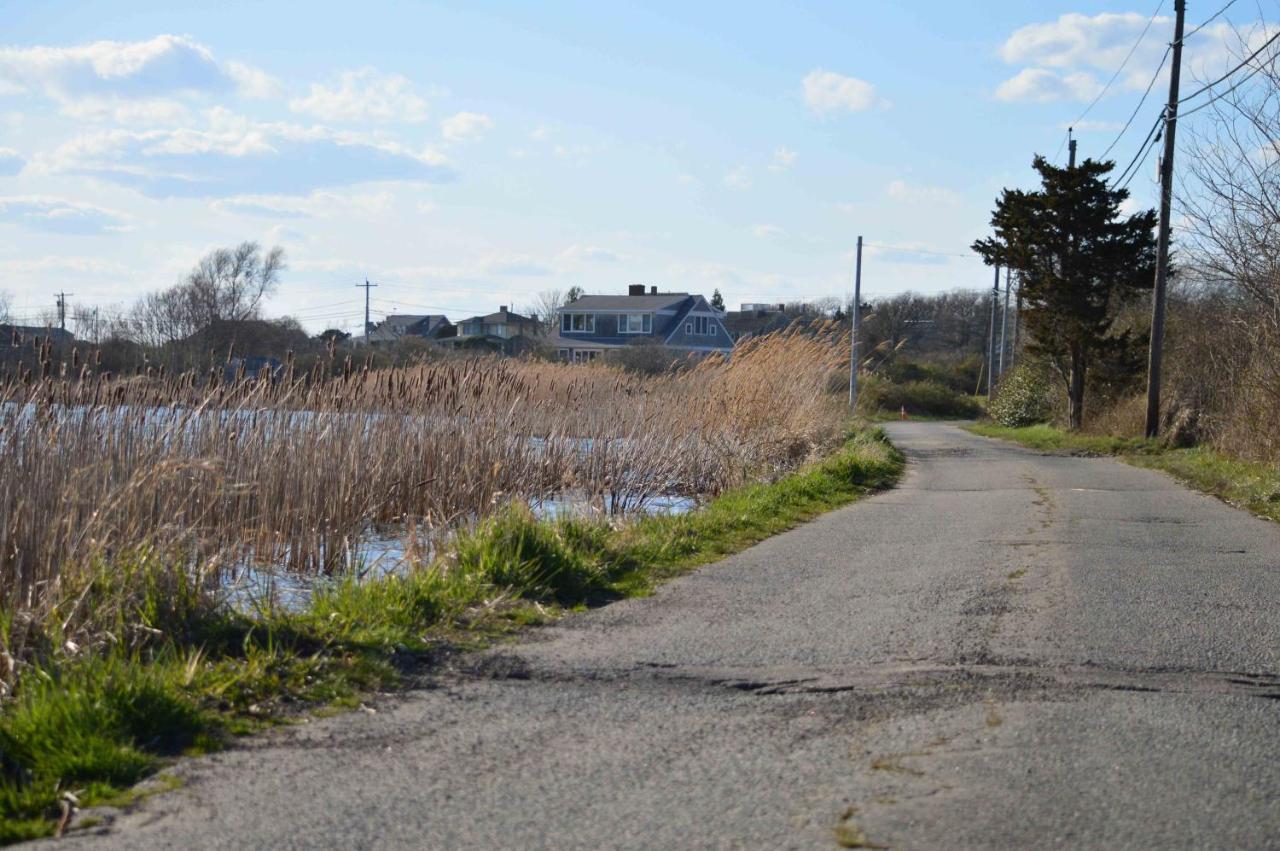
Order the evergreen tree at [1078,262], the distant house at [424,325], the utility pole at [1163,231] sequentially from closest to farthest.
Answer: the utility pole at [1163,231] → the evergreen tree at [1078,262] → the distant house at [424,325]

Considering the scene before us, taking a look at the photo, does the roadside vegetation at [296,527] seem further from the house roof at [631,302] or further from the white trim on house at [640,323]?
the house roof at [631,302]

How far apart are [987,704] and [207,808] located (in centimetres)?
308

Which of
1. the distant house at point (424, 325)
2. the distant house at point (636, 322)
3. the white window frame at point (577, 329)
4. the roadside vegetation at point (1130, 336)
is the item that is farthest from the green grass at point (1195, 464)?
the distant house at point (424, 325)

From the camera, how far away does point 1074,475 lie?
61.5ft

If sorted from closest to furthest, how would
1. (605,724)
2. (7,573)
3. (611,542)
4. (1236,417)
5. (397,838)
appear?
(397,838) < (605,724) < (7,573) < (611,542) < (1236,417)

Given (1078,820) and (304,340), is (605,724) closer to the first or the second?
(1078,820)

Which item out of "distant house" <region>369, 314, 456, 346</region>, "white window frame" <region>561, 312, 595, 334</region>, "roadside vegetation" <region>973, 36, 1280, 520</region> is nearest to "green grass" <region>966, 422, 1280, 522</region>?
"roadside vegetation" <region>973, 36, 1280, 520</region>

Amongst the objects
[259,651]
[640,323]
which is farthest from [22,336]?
[640,323]

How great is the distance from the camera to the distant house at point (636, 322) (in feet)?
219

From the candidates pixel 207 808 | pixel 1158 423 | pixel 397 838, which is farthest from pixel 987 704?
pixel 1158 423

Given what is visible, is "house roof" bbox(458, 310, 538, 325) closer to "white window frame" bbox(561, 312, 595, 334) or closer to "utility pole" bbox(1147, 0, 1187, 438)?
"white window frame" bbox(561, 312, 595, 334)

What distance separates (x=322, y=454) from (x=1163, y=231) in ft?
66.6

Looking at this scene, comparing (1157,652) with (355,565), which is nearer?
(1157,652)

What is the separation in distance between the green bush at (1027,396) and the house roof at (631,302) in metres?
27.6
